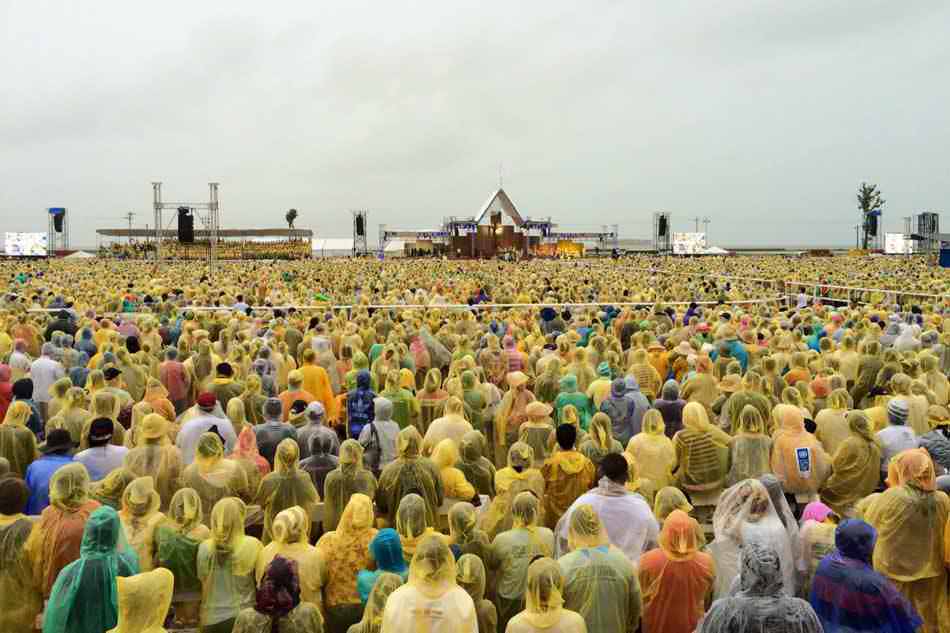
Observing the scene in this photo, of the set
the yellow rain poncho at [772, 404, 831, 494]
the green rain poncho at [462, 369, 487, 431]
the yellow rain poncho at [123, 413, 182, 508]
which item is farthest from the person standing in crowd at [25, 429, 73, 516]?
the yellow rain poncho at [772, 404, 831, 494]

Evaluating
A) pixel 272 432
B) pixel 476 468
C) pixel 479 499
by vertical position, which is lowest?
pixel 479 499

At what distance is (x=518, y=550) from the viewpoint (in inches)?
193

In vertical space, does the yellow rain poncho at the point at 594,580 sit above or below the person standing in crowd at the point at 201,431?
below

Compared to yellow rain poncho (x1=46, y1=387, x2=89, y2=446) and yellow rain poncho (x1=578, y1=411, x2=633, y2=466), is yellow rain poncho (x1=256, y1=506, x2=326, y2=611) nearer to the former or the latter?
yellow rain poncho (x1=578, y1=411, x2=633, y2=466)

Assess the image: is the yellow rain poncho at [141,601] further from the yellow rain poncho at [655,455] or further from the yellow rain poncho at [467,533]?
the yellow rain poncho at [655,455]

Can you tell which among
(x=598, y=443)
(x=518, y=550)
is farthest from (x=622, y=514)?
(x=598, y=443)

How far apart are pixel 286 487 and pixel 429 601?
240cm

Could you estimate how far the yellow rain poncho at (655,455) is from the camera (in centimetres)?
679

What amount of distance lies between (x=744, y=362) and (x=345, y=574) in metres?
8.28

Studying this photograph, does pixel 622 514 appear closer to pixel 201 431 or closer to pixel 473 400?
pixel 473 400

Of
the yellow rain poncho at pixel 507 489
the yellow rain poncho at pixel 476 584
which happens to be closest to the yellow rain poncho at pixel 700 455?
the yellow rain poncho at pixel 507 489

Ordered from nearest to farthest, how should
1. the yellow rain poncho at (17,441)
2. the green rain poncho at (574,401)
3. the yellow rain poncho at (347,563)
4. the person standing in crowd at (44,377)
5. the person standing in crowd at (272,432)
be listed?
1. the yellow rain poncho at (347,563)
2. the yellow rain poncho at (17,441)
3. the person standing in crowd at (272,432)
4. the green rain poncho at (574,401)
5. the person standing in crowd at (44,377)

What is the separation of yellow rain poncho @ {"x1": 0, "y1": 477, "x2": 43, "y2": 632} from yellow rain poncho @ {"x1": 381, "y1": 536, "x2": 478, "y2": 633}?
2.58 m

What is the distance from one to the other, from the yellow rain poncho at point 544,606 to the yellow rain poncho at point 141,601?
68.3 inches
